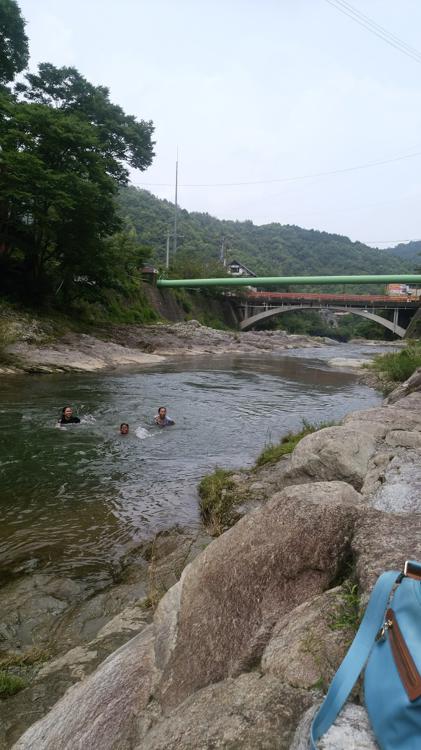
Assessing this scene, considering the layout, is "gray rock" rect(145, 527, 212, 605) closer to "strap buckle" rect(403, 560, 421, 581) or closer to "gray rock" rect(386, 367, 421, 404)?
"strap buckle" rect(403, 560, 421, 581)

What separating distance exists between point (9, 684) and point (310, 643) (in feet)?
6.98

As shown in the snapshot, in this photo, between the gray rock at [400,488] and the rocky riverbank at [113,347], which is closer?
the gray rock at [400,488]

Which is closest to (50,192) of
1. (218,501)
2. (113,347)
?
(113,347)

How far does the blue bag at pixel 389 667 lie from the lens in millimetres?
1363

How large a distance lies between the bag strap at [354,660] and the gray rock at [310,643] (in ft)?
0.66

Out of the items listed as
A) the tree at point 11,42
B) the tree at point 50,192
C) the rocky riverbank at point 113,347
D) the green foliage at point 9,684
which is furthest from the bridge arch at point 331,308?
the green foliage at point 9,684

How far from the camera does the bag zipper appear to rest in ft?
4.47

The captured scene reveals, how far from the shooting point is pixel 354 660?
164 centimetres

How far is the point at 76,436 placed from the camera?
33.4 ft

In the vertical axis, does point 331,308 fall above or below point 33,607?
above

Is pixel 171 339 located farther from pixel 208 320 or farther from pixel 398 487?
pixel 398 487

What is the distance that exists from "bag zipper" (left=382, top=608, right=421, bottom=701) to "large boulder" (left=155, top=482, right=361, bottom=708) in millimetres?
738

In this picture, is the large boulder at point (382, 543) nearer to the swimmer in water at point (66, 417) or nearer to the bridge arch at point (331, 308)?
the swimmer in water at point (66, 417)

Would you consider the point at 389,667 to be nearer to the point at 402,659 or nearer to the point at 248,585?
the point at 402,659
